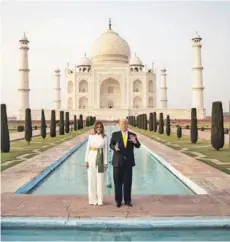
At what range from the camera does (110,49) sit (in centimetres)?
4162

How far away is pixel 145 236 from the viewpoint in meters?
3.02

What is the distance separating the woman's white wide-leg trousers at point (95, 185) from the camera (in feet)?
12.3

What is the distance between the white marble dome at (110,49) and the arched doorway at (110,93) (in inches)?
90.9

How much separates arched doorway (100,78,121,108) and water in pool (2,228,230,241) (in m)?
38.5

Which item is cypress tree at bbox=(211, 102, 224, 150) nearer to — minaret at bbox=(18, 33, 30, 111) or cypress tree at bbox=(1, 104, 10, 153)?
cypress tree at bbox=(1, 104, 10, 153)

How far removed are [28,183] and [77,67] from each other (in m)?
39.2

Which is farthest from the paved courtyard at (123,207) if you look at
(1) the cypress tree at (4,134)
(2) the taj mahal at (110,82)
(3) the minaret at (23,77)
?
(2) the taj mahal at (110,82)

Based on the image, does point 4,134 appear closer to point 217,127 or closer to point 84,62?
point 217,127

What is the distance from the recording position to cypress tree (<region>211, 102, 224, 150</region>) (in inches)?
364

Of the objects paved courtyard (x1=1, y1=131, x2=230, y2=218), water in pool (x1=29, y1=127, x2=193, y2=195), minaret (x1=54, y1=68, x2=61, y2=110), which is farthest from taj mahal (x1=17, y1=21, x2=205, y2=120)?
paved courtyard (x1=1, y1=131, x2=230, y2=218)

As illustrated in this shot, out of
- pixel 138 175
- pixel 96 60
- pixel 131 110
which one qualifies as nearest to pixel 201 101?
pixel 131 110

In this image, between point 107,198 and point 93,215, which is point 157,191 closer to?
point 107,198

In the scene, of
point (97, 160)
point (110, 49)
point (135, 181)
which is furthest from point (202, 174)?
point (110, 49)

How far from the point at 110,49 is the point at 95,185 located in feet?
127
